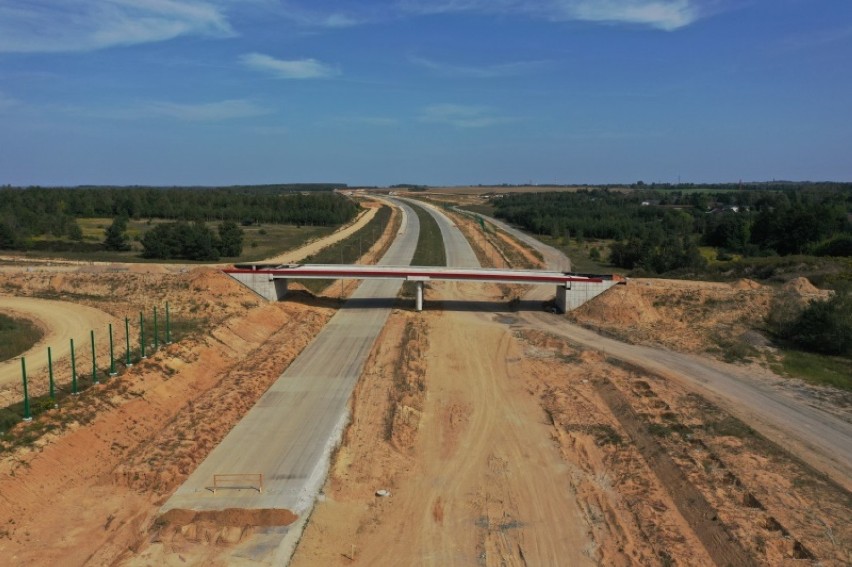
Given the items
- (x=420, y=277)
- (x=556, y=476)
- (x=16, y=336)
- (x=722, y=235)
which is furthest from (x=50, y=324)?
(x=722, y=235)

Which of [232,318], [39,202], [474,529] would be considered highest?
[39,202]

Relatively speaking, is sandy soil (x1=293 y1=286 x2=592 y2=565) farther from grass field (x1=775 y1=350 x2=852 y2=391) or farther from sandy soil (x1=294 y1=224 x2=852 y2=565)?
grass field (x1=775 y1=350 x2=852 y2=391)

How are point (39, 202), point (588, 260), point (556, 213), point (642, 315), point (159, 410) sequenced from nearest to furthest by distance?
point (159, 410)
point (642, 315)
point (588, 260)
point (39, 202)
point (556, 213)

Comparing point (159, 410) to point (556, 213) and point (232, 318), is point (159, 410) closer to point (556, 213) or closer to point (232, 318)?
point (232, 318)

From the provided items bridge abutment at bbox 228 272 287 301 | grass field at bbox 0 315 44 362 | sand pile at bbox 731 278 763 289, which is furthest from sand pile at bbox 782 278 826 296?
grass field at bbox 0 315 44 362

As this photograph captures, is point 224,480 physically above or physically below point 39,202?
below

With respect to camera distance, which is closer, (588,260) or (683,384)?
(683,384)

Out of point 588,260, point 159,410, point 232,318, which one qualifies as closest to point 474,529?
point 159,410
